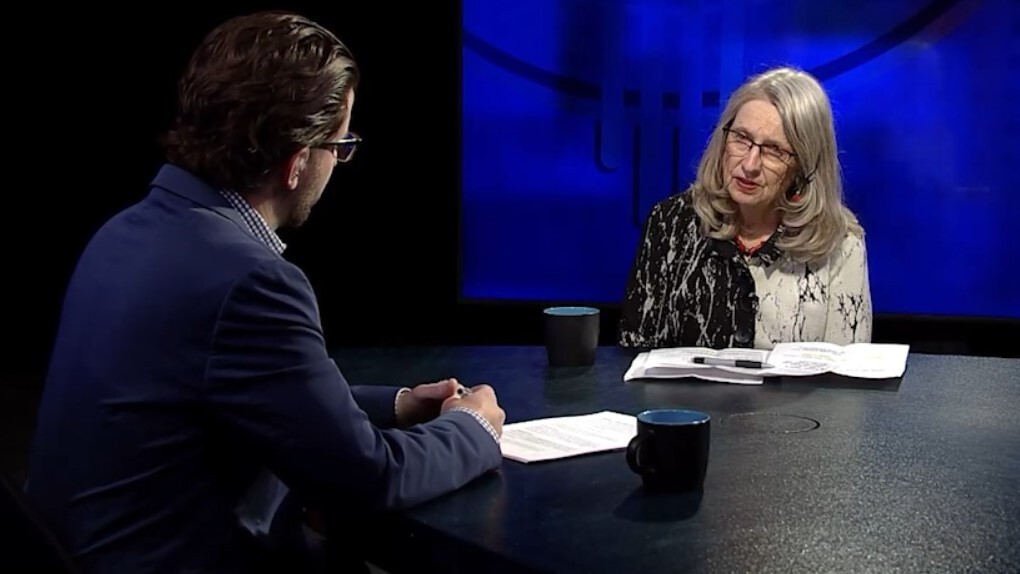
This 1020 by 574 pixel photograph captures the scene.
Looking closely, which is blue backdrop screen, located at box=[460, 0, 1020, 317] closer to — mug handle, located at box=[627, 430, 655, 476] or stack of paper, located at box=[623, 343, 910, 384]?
stack of paper, located at box=[623, 343, 910, 384]

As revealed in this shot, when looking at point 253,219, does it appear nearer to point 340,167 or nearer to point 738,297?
point 738,297

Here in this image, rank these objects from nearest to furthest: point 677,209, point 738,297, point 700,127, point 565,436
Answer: point 565,436 < point 738,297 < point 677,209 < point 700,127

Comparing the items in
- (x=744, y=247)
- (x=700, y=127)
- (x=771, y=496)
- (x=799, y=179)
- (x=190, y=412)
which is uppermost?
(x=700, y=127)

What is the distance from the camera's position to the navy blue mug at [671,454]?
145cm

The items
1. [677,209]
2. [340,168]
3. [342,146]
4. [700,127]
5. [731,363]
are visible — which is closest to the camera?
[342,146]

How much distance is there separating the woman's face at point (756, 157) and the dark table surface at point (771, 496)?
0.73m

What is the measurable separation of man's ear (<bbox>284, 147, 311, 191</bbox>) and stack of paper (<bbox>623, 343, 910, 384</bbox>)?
0.78 meters

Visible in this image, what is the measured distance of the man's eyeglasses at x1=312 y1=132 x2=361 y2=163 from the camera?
155cm

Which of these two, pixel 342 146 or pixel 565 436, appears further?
pixel 565 436

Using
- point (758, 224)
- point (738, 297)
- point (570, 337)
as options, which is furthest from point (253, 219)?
point (758, 224)

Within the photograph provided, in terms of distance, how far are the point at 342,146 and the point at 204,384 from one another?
0.39 m

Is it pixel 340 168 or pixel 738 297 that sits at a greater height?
pixel 340 168

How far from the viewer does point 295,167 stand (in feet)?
5.01

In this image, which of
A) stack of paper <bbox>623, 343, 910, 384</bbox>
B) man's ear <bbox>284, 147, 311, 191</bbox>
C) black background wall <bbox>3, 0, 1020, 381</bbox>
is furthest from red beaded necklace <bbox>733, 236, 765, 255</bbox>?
man's ear <bbox>284, 147, 311, 191</bbox>
